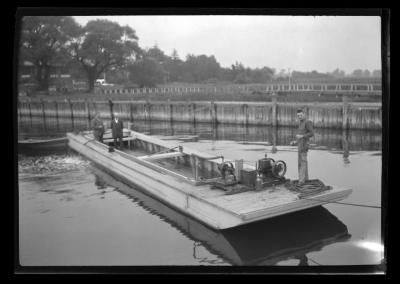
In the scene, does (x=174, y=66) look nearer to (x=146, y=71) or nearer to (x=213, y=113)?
(x=146, y=71)

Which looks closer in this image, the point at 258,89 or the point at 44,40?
the point at 44,40

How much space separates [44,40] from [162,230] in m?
4.50

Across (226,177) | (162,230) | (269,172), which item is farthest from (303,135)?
(162,230)

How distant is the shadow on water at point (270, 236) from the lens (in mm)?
6707

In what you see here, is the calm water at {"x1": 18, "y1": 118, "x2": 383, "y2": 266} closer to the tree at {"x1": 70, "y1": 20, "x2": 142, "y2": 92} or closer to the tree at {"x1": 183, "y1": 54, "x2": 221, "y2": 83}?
the tree at {"x1": 70, "y1": 20, "x2": 142, "y2": 92}

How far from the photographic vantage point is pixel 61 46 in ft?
36.4

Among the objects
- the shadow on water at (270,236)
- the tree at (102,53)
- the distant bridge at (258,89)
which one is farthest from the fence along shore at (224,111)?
the shadow on water at (270,236)

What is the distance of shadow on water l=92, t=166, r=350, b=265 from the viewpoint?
671cm

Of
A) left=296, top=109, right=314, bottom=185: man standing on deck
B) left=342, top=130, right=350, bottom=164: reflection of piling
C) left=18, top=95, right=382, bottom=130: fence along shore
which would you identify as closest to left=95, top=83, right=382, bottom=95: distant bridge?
left=18, top=95, right=382, bottom=130: fence along shore

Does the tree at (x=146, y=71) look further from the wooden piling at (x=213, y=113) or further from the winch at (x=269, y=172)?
the winch at (x=269, y=172)

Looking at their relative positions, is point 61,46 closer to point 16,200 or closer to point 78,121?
point 16,200

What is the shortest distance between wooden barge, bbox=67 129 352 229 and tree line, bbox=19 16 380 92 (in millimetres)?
3134

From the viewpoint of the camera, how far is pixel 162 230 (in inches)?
313

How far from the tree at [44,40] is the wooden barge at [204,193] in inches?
128
